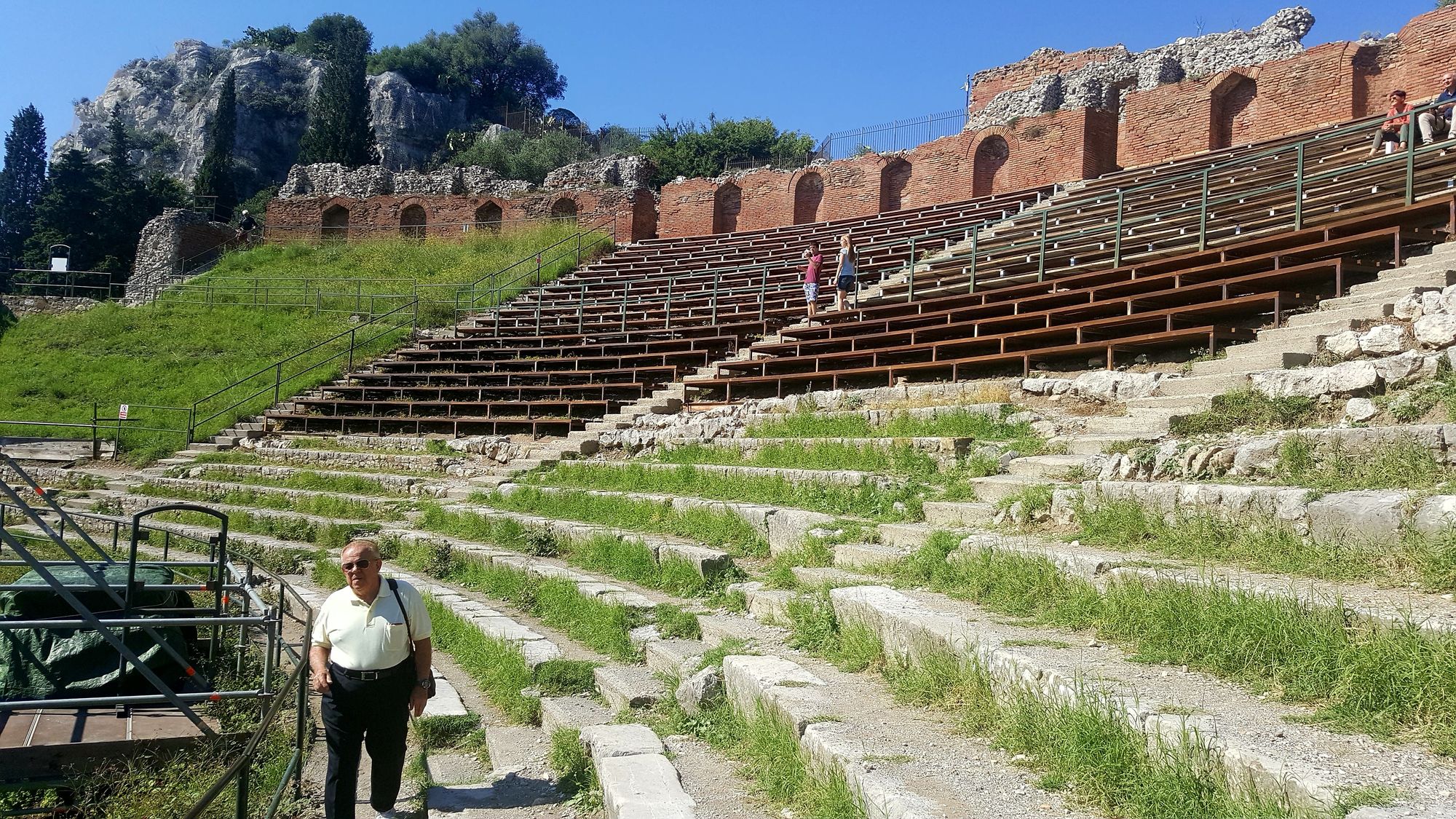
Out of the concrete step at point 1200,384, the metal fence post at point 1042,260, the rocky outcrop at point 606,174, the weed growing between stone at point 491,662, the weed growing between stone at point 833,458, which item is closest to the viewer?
the weed growing between stone at point 491,662

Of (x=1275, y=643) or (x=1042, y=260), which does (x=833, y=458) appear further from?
(x=1275, y=643)

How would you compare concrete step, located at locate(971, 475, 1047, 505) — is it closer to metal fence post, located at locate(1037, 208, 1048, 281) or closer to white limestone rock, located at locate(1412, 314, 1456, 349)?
white limestone rock, located at locate(1412, 314, 1456, 349)

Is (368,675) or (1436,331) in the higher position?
(1436,331)

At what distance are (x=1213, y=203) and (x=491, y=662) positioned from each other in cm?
1035

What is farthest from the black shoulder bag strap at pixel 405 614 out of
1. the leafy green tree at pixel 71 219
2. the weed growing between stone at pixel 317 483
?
the leafy green tree at pixel 71 219

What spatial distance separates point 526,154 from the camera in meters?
45.3

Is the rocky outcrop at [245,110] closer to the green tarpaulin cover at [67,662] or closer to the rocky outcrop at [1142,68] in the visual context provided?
the rocky outcrop at [1142,68]

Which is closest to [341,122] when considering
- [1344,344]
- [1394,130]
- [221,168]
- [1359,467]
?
[221,168]

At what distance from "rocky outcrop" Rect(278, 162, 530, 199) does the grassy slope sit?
10.7 feet

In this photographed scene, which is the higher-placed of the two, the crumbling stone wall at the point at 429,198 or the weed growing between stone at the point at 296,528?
the crumbling stone wall at the point at 429,198

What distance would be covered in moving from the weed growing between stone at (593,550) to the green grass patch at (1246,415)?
11.9 feet

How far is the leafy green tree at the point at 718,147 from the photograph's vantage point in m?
48.2

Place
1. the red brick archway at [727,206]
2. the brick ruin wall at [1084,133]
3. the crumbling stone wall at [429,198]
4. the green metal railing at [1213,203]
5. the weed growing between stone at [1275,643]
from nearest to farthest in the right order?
the weed growing between stone at [1275,643] → the green metal railing at [1213,203] → the brick ruin wall at [1084,133] → the red brick archway at [727,206] → the crumbling stone wall at [429,198]

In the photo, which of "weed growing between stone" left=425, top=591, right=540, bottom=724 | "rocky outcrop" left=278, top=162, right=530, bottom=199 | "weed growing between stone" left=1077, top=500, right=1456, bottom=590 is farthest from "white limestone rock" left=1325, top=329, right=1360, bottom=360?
"rocky outcrop" left=278, top=162, right=530, bottom=199
